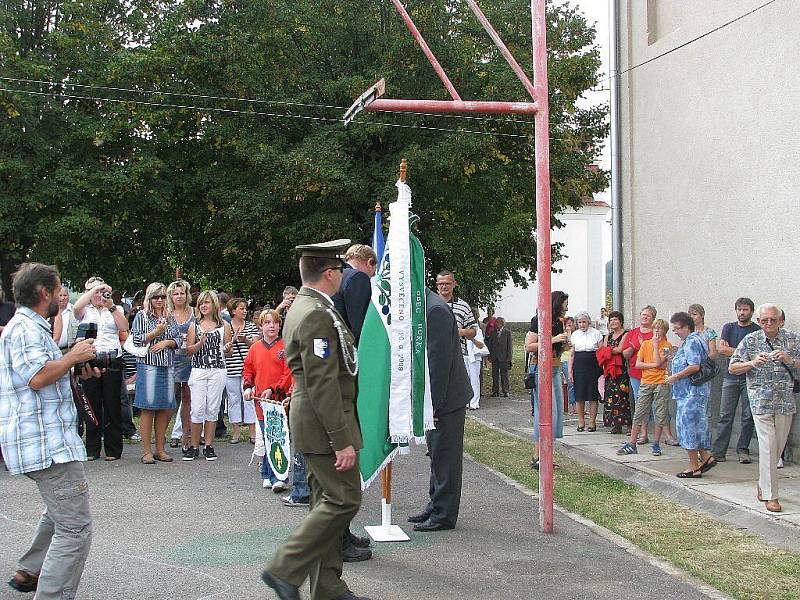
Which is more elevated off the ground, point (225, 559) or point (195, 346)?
point (195, 346)

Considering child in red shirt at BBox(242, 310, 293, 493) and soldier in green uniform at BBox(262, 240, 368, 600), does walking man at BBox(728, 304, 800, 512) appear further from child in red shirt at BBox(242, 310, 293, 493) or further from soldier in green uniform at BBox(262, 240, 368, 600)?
soldier in green uniform at BBox(262, 240, 368, 600)

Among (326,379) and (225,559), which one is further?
(225,559)

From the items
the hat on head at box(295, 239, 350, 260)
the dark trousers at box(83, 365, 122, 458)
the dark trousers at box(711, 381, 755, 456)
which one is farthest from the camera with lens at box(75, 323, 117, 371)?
the dark trousers at box(711, 381, 755, 456)

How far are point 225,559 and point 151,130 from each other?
60.1ft

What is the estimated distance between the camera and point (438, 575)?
6395mm

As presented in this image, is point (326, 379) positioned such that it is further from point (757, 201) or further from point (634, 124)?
point (634, 124)

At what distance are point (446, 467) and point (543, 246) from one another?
201 cm

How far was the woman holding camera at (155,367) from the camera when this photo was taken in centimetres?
1068

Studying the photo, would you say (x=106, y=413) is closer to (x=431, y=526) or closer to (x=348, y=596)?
(x=431, y=526)

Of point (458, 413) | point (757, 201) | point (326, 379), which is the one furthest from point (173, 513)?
point (757, 201)

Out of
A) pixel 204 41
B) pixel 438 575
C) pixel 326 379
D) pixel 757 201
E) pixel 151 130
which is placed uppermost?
pixel 204 41

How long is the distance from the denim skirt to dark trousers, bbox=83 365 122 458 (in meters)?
0.61

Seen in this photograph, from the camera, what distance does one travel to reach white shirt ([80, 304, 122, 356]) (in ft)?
35.1

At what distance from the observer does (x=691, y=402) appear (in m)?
10.1
